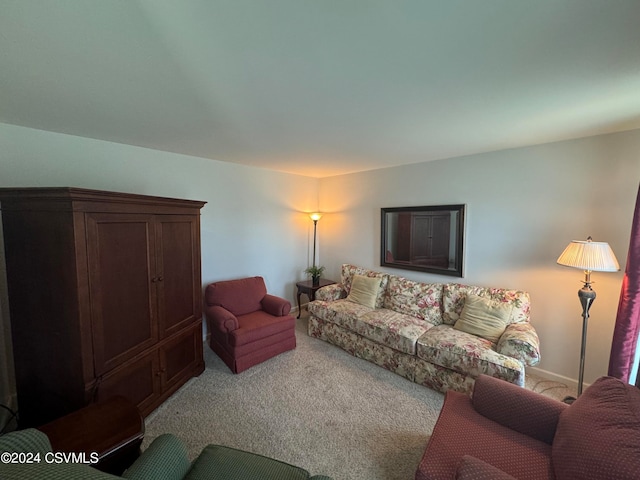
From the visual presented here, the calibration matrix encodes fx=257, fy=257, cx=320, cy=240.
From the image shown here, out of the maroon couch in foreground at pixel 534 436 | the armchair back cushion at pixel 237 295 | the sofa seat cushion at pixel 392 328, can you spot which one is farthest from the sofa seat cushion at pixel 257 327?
the maroon couch in foreground at pixel 534 436

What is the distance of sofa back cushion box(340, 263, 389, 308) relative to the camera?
345 cm

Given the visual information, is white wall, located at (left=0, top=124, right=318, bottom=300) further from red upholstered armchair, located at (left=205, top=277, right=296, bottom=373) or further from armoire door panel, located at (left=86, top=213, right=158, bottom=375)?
armoire door panel, located at (left=86, top=213, right=158, bottom=375)

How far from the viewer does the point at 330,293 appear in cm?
364

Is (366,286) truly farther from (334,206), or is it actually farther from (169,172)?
(169,172)

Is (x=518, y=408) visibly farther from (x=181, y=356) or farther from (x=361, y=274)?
(x=181, y=356)

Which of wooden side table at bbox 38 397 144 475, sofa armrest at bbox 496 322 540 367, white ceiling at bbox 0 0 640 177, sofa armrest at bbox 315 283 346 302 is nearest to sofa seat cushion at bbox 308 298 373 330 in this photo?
sofa armrest at bbox 315 283 346 302

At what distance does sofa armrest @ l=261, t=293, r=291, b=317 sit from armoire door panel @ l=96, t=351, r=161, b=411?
1285 mm

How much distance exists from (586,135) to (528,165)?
444 millimetres

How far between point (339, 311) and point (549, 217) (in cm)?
238

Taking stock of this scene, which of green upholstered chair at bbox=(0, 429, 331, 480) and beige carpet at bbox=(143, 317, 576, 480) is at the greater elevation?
green upholstered chair at bbox=(0, 429, 331, 480)

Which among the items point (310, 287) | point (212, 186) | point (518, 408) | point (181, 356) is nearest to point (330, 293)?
point (310, 287)

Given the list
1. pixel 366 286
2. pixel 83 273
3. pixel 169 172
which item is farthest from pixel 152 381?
pixel 366 286

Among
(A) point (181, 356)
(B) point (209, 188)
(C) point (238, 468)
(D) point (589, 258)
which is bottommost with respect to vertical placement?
(A) point (181, 356)

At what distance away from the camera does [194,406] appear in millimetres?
2145
